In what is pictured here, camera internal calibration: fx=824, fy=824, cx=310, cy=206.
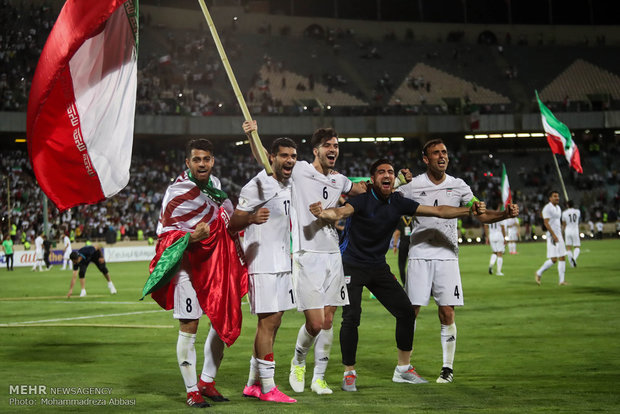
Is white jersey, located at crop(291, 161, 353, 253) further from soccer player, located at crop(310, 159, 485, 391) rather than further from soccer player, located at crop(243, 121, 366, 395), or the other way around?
soccer player, located at crop(310, 159, 485, 391)

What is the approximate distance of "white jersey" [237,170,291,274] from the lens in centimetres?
800

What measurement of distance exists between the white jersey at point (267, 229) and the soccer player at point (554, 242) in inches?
565

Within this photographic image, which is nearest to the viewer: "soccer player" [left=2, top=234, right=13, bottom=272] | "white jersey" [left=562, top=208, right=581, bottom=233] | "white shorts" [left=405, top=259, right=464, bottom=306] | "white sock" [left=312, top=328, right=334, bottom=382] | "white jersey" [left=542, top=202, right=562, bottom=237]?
"white sock" [left=312, top=328, right=334, bottom=382]

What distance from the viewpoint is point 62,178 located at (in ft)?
26.1

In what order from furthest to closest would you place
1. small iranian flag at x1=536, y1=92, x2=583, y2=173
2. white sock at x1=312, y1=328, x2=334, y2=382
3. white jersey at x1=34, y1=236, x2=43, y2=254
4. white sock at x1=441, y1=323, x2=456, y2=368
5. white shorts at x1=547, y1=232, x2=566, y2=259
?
white jersey at x1=34, y1=236, x2=43, y2=254, small iranian flag at x1=536, y1=92, x2=583, y2=173, white shorts at x1=547, y1=232, x2=566, y2=259, white sock at x1=441, y1=323, x2=456, y2=368, white sock at x1=312, y1=328, x2=334, y2=382

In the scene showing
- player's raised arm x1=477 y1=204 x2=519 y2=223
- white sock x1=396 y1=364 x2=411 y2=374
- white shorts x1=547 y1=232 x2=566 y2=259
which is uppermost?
player's raised arm x1=477 y1=204 x2=519 y2=223

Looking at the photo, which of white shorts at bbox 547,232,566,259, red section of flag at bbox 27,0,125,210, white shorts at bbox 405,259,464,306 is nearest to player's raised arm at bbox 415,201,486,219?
white shorts at bbox 405,259,464,306

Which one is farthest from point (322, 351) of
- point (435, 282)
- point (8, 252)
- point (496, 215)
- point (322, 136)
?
point (8, 252)

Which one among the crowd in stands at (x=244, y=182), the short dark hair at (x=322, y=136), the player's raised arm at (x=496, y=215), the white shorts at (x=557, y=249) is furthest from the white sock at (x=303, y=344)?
the crowd in stands at (x=244, y=182)

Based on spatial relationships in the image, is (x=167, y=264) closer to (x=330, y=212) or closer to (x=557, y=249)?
(x=330, y=212)

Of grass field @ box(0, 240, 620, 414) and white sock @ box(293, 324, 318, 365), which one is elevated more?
white sock @ box(293, 324, 318, 365)

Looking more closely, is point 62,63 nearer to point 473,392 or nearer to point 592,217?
point 473,392

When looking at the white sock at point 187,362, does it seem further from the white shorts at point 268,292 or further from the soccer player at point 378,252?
the soccer player at point 378,252

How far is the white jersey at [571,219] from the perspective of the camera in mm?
26656
